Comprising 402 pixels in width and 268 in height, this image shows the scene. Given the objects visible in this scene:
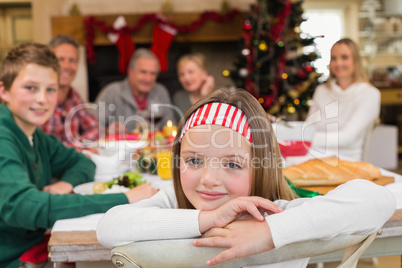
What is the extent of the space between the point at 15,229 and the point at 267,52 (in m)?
3.06

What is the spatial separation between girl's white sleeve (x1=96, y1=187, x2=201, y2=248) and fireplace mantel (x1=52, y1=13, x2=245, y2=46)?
4.35m

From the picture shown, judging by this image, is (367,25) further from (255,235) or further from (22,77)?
(255,235)

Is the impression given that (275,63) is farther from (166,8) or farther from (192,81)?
(166,8)

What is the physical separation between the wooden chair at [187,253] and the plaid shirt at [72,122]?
1.86m

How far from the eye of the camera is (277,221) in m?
0.62

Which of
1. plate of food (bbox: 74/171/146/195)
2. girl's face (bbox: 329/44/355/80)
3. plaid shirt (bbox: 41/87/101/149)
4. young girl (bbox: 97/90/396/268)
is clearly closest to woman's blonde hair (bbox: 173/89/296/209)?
young girl (bbox: 97/90/396/268)

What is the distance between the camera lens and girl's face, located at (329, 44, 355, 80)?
200cm

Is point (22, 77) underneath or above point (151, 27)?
underneath

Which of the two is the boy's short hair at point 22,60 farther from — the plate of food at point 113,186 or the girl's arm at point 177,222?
the girl's arm at point 177,222

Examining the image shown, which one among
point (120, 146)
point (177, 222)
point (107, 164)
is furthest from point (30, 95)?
point (177, 222)

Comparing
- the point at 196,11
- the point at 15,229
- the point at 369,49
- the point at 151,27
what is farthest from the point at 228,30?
the point at 15,229

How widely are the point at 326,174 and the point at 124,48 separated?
3977 mm

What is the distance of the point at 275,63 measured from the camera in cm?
398

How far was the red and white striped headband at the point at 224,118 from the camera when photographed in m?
0.79
